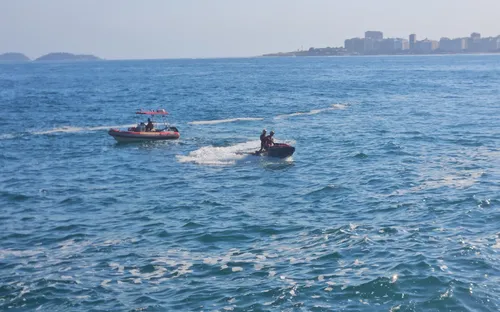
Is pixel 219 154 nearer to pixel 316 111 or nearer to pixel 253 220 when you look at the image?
pixel 253 220

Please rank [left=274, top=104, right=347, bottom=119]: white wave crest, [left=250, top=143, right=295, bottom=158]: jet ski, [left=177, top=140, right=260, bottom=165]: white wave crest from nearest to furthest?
[left=250, top=143, right=295, bottom=158]: jet ski → [left=177, top=140, right=260, bottom=165]: white wave crest → [left=274, top=104, right=347, bottom=119]: white wave crest

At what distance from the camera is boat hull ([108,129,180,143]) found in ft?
155

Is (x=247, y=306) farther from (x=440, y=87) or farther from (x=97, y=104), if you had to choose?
(x=440, y=87)

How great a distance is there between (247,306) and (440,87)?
82.7m

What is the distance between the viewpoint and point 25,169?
3847cm

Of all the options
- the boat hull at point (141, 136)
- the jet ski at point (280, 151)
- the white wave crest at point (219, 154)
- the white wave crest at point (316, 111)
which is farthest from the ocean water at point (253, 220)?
the white wave crest at point (316, 111)

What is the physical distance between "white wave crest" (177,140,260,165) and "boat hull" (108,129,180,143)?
4.43m

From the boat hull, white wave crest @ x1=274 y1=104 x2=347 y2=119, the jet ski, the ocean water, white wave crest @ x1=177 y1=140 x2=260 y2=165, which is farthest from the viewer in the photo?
white wave crest @ x1=274 y1=104 x2=347 y2=119

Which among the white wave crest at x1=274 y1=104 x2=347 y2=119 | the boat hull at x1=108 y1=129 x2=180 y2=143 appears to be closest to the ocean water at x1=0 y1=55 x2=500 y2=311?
the boat hull at x1=108 y1=129 x2=180 y2=143

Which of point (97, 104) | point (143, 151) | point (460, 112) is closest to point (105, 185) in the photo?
point (143, 151)

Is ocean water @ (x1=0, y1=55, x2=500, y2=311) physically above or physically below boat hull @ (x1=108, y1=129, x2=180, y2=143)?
below

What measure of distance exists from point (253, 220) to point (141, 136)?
75.2 ft

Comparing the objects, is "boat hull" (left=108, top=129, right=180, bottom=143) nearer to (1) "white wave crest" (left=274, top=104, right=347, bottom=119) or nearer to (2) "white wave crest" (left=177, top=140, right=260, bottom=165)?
(2) "white wave crest" (left=177, top=140, right=260, bottom=165)

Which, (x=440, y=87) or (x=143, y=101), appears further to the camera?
(x=440, y=87)
